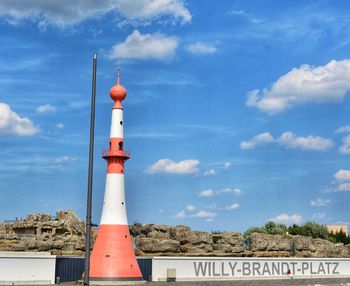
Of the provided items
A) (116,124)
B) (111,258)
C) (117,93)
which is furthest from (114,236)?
(117,93)

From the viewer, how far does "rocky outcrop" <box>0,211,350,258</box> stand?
65.9 m

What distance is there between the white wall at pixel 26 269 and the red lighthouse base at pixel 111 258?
17.0 ft

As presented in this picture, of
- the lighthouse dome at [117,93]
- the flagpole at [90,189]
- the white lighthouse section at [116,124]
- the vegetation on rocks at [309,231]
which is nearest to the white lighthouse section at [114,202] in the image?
the white lighthouse section at [116,124]

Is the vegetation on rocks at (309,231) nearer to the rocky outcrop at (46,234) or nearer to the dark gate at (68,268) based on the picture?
the rocky outcrop at (46,234)

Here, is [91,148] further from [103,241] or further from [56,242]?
[56,242]

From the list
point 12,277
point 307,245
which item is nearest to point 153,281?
point 12,277

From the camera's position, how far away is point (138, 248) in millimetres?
66625

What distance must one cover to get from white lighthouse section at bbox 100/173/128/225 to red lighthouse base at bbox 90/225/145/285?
0.55 meters

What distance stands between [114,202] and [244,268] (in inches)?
879

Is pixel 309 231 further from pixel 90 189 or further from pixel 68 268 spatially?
pixel 90 189

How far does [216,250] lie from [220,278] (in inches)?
666

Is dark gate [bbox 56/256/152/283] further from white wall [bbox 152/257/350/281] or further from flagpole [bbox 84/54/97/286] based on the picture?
flagpole [bbox 84/54/97/286]

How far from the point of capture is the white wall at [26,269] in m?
45.2

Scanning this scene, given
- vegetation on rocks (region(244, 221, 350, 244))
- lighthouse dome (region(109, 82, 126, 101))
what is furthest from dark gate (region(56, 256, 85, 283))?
vegetation on rocks (region(244, 221, 350, 244))
